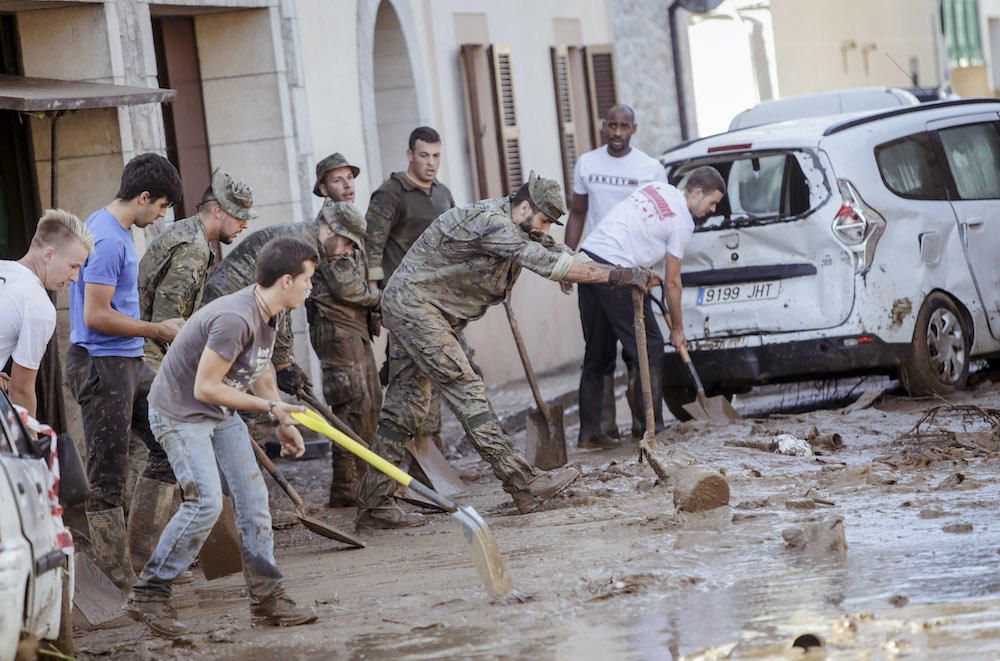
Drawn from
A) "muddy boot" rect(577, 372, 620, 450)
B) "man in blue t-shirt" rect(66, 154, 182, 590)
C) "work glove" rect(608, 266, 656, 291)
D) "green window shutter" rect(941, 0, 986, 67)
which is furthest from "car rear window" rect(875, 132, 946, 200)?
"green window shutter" rect(941, 0, 986, 67)

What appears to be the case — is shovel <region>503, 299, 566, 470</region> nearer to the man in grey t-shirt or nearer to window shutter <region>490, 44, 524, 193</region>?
the man in grey t-shirt

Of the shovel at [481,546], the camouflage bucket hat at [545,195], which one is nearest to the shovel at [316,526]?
the shovel at [481,546]

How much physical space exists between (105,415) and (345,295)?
7.83 ft

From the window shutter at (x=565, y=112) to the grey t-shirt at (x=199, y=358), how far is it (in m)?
11.6

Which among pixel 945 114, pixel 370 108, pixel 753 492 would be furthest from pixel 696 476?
pixel 370 108

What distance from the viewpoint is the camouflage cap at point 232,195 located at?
8.02 meters

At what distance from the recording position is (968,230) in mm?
11406

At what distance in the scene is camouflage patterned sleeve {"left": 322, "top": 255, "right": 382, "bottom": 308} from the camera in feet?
31.9

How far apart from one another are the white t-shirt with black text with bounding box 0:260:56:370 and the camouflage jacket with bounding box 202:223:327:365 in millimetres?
2483

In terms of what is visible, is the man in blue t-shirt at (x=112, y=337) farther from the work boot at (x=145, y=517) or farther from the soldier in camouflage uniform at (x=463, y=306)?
the soldier in camouflage uniform at (x=463, y=306)

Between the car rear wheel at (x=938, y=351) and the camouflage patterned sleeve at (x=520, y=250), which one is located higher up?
the camouflage patterned sleeve at (x=520, y=250)

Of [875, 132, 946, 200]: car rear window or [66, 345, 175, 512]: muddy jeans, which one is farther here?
[875, 132, 946, 200]: car rear window

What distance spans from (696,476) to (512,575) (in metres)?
1.29

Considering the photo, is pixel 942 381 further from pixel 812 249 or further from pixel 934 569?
pixel 934 569
